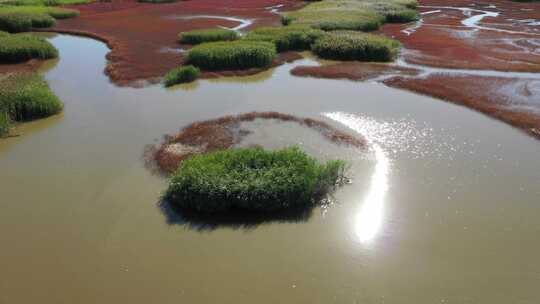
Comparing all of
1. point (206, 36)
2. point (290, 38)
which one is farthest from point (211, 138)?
point (206, 36)

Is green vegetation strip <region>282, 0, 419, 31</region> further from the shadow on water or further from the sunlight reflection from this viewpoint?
the shadow on water

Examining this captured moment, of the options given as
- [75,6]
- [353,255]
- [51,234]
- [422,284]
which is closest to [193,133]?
[51,234]

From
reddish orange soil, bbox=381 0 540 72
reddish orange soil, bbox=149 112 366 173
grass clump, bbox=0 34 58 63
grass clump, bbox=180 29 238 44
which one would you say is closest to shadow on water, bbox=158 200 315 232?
reddish orange soil, bbox=149 112 366 173

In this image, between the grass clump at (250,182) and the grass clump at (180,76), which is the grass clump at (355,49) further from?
the grass clump at (250,182)

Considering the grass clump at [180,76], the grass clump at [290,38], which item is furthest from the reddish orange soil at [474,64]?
the grass clump at [180,76]

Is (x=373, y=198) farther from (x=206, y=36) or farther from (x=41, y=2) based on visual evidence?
(x=41, y=2)

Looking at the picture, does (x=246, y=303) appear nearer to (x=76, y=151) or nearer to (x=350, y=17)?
(x=76, y=151)
